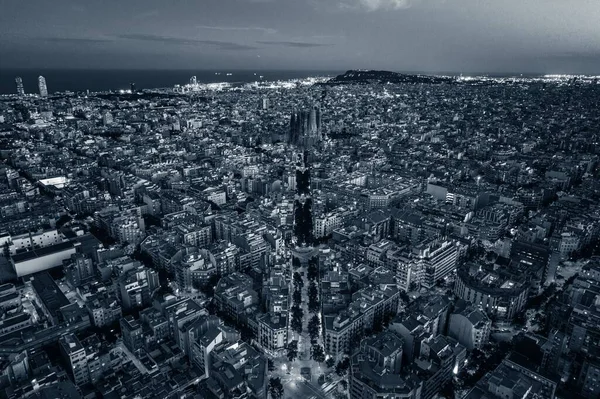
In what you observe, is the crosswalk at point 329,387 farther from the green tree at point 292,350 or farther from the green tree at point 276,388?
the green tree at point 292,350

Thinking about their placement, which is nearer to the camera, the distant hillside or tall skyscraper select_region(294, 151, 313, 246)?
tall skyscraper select_region(294, 151, 313, 246)

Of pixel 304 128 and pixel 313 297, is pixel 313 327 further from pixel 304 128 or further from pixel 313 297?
pixel 304 128

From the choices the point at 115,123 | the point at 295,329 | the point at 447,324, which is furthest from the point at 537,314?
the point at 115,123

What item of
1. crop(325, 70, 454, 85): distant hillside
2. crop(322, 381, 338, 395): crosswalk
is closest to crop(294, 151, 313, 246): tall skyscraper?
crop(322, 381, 338, 395): crosswalk

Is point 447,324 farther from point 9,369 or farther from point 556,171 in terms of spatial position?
point 556,171

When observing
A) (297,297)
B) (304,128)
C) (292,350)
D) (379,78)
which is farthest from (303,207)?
(379,78)

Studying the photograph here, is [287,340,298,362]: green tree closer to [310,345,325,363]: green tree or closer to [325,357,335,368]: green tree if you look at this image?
[310,345,325,363]: green tree
